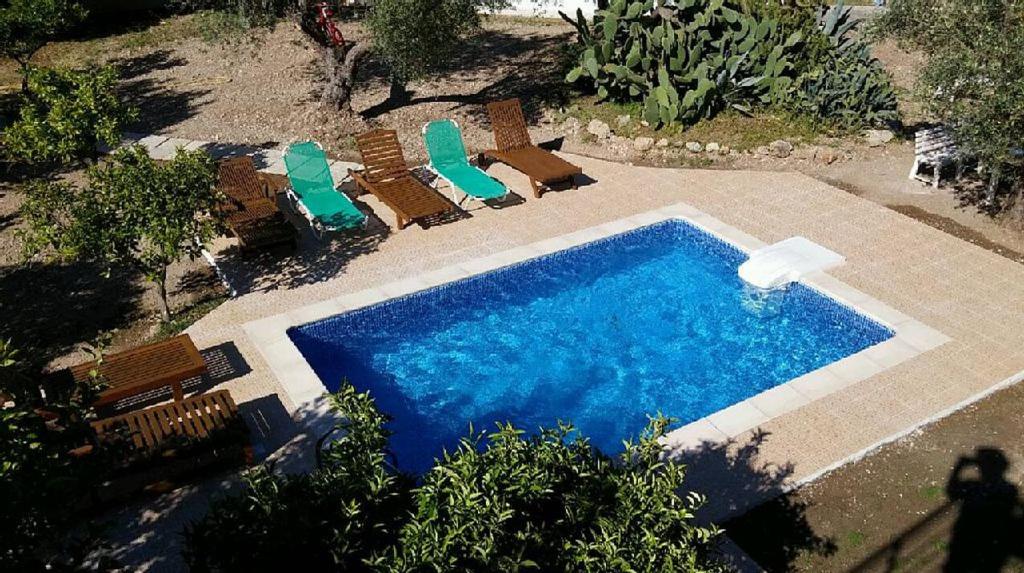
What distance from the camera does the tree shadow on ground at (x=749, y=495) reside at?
769 centimetres

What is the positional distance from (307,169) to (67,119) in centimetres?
387

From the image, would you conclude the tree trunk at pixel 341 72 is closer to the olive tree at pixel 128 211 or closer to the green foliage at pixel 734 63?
the green foliage at pixel 734 63

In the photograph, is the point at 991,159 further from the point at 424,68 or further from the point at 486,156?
the point at 424,68

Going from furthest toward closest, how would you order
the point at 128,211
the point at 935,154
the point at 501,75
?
the point at 501,75, the point at 935,154, the point at 128,211

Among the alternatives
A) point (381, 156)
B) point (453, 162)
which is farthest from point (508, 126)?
point (381, 156)

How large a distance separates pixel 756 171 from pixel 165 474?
1205 cm

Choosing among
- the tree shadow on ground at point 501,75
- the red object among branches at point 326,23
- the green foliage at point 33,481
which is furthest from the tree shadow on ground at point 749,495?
the red object among branches at point 326,23

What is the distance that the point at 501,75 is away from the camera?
Result: 20562 millimetres

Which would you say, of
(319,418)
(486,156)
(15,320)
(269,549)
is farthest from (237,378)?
(486,156)

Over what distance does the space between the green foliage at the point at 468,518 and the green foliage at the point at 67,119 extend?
9.88 metres

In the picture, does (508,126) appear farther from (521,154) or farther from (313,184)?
(313,184)

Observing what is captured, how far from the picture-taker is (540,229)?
13.6 meters

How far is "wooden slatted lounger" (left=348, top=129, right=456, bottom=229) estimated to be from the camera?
44.5 feet

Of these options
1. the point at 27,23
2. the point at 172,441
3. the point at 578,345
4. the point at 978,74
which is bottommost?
the point at 578,345
